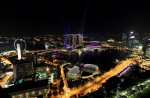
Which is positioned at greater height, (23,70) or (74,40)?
(74,40)

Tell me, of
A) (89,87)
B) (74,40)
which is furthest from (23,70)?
(74,40)

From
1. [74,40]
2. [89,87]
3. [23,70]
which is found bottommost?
[89,87]

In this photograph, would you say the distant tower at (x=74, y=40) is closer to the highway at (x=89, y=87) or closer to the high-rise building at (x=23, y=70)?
the high-rise building at (x=23, y=70)

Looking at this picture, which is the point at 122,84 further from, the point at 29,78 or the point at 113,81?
the point at 29,78

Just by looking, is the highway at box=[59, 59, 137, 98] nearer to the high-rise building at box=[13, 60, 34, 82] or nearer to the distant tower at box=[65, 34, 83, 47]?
the high-rise building at box=[13, 60, 34, 82]

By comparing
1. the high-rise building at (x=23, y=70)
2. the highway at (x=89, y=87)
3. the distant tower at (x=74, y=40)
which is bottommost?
the highway at (x=89, y=87)

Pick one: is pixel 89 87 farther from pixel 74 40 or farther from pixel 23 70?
pixel 74 40

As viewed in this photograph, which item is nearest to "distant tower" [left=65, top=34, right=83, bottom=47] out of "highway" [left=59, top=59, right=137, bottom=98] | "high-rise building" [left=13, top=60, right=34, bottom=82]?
"high-rise building" [left=13, top=60, right=34, bottom=82]

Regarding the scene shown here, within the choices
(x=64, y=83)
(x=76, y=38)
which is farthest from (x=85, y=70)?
(x=76, y=38)

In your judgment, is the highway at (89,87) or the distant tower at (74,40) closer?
the highway at (89,87)

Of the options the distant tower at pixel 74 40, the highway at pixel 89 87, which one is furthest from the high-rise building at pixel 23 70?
the distant tower at pixel 74 40

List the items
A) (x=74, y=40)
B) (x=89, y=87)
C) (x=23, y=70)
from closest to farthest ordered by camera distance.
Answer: (x=89, y=87) → (x=23, y=70) → (x=74, y=40)
